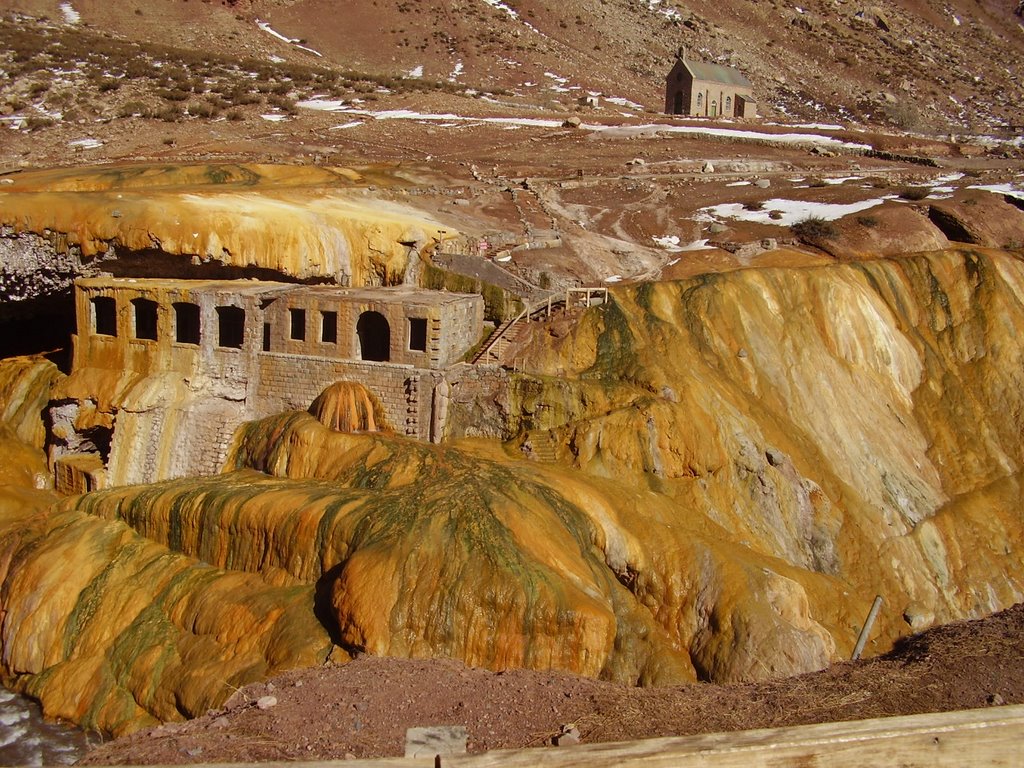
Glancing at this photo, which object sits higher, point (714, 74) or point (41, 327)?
point (714, 74)

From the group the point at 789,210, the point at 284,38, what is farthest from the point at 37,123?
the point at 789,210

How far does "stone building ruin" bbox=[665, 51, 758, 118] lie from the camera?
6362 cm

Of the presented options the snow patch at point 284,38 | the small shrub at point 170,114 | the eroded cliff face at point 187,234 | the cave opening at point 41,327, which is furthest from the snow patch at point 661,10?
the cave opening at point 41,327

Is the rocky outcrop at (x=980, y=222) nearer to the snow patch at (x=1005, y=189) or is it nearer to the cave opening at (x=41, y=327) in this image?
the snow patch at (x=1005, y=189)

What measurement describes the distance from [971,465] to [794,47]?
226 feet

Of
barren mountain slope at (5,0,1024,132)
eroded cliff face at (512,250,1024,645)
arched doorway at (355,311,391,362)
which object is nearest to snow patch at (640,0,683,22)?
barren mountain slope at (5,0,1024,132)

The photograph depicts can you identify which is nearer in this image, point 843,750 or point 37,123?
point 843,750

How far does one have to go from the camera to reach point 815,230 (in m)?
31.9

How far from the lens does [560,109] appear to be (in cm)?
6003

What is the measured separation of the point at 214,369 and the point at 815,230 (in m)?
20.8

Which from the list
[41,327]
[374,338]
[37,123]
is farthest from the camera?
[37,123]

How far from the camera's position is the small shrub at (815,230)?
31.7 meters

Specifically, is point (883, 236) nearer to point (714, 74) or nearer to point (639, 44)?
point (714, 74)

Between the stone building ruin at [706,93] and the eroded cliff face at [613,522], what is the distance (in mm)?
37500
